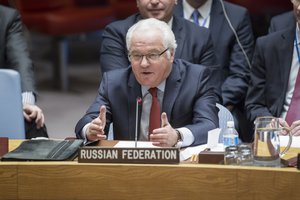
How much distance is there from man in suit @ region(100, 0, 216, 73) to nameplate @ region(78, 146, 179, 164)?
155 cm

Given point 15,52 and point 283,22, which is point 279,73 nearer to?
point 283,22

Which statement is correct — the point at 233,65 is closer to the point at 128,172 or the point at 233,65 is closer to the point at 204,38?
the point at 204,38

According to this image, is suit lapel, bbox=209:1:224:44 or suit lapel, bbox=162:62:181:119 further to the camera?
suit lapel, bbox=209:1:224:44

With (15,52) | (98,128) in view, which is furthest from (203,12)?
(98,128)

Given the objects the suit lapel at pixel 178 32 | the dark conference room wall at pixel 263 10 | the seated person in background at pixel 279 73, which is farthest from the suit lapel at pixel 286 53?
the dark conference room wall at pixel 263 10

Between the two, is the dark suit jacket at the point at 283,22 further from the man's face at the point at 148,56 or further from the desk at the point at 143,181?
the desk at the point at 143,181

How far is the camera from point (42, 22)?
6973 millimetres

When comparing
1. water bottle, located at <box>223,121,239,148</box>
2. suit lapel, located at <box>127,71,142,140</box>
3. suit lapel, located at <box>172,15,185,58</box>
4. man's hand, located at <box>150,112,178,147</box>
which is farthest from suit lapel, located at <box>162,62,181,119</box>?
suit lapel, located at <box>172,15,185,58</box>

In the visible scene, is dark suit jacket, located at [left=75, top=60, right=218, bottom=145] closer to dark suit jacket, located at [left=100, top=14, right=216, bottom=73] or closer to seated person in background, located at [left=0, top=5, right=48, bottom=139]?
dark suit jacket, located at [left=100, top=14, right=216, bottom=73]

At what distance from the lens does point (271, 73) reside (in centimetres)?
399

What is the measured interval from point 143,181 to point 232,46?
2.17 metres

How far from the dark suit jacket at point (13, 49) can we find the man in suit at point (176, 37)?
479mm

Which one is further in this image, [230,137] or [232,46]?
[232,46]

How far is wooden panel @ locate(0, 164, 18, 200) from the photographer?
2.61m
